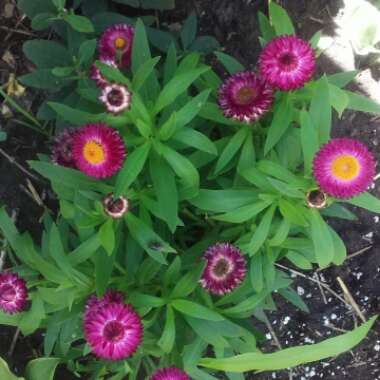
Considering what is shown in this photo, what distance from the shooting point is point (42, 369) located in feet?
6.39

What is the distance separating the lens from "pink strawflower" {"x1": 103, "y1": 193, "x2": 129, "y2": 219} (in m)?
1.56

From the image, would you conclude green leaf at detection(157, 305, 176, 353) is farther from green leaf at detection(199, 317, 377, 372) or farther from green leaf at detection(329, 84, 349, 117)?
green leaf at detection(329, 84, 349, 117)

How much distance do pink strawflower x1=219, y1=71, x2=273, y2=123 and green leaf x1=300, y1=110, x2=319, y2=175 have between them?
13cm

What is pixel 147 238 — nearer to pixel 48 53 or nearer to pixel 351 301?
pixel 48 53

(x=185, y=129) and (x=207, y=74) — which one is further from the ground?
(x=207, y=74)

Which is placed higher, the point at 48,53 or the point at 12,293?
the point at 48,53

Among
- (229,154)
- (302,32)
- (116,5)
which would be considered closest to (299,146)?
Answer: (229,154)

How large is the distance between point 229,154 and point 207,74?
0.91 feet

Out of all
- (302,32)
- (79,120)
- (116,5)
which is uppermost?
(302,32)

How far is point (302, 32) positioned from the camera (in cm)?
227

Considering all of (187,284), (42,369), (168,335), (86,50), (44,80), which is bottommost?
(42,369)

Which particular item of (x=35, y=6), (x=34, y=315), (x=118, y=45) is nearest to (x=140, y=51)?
(x=118, y=45)

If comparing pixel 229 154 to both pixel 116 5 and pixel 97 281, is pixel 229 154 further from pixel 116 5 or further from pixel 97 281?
pixel 116 5

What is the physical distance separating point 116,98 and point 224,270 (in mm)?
536
